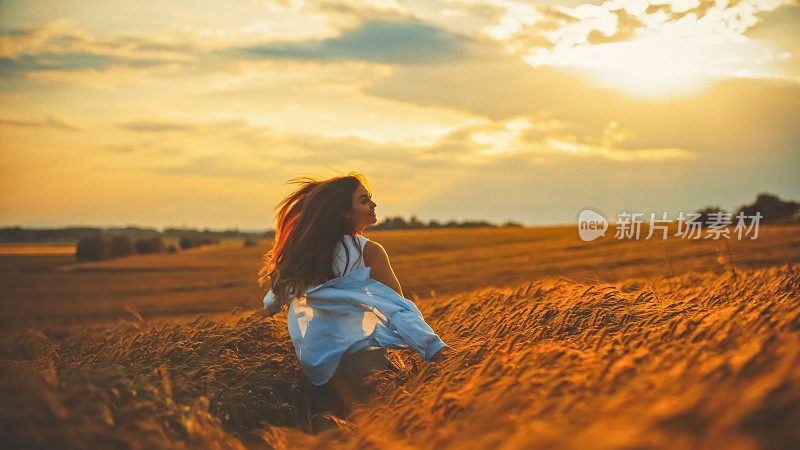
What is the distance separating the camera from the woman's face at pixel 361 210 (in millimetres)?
4898

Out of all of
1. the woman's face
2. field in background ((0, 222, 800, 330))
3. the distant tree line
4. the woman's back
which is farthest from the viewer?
the distant tree line

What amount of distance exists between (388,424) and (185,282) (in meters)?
23.0

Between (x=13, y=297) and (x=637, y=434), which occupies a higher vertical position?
(x=637, y=434)

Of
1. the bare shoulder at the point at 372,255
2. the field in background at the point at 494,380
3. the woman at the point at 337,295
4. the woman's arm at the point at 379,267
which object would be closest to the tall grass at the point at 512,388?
the field in background at the point at 494,380

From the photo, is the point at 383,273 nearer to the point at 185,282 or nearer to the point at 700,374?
the point at 700,374

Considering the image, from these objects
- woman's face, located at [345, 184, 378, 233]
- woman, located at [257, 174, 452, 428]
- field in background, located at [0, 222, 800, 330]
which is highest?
woman's face, located at [345, 184, 378, 233]

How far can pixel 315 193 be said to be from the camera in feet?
15.9

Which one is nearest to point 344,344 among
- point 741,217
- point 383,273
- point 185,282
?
point 383,273

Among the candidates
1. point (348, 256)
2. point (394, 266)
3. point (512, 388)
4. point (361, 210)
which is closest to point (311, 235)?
point (348, 256)

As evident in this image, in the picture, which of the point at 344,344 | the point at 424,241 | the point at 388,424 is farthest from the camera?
the point at 424,241

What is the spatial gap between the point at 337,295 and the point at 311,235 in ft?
1.97

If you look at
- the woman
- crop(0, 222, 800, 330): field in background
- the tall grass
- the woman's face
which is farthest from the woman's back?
crop(0, 222, 800, 330): field in background

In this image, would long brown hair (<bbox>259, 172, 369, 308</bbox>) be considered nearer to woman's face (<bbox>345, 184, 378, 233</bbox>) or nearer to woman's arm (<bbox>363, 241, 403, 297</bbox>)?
woman's face (<bbox>345, 184, 378, 233</bbox>)

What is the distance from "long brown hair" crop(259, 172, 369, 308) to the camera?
15.3 ft
